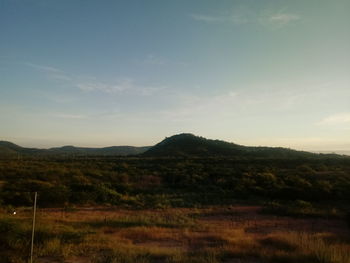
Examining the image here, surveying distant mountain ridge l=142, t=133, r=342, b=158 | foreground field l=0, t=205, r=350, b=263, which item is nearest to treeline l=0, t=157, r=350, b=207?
foreground field l=0, t=205, r=350, b=263

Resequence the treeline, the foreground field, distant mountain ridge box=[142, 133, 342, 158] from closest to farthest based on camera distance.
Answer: the foreground field → the treeline → distant mountain ridge box=[142, 133, 342, 158]

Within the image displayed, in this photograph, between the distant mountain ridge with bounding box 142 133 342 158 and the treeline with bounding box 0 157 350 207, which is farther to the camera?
the distant mountain ridge with bounding box 142 133 342 158

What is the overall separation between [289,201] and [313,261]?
66.2ft

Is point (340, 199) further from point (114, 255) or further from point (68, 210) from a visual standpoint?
point (114, 255)

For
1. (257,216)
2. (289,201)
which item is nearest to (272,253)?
(257,216)

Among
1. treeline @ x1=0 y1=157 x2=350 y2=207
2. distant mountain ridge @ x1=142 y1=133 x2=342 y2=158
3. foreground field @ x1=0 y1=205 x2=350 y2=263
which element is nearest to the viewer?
foreground field @ x1=0 y1=205 x2=350 y2=263

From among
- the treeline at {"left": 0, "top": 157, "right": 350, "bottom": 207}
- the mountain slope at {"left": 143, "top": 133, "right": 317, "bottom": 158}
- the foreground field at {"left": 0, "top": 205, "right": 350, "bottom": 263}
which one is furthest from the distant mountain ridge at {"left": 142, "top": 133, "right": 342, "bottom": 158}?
the foreground field at {"left": 0, "top": 205, "right": 350, "bottom": 263}

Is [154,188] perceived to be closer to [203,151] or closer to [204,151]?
[203,151]

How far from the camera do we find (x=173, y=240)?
14367 millimetres

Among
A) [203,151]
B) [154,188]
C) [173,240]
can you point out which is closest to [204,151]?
[203,151]

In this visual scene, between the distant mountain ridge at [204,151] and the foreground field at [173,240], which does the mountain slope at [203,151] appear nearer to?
the distant mountain ridge at [204,151]

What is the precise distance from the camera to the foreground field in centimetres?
1030

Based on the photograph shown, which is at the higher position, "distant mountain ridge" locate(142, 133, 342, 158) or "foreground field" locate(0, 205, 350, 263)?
"distant mountain ridge" locate(142, 133, 342, 158)

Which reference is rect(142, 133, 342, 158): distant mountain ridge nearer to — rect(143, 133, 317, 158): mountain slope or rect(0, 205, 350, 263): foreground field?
rect(143, 133, 317, 158): mountain slope
